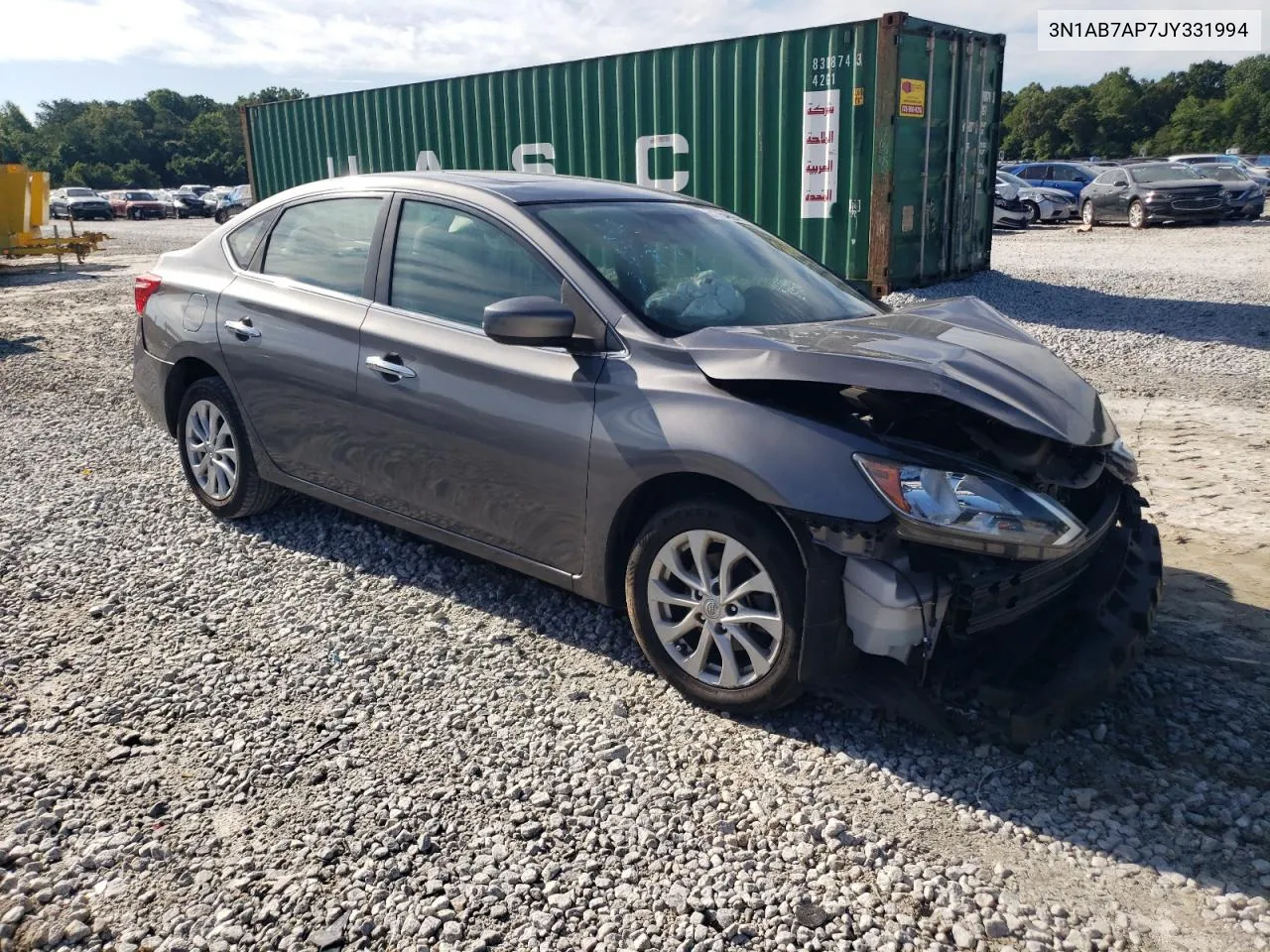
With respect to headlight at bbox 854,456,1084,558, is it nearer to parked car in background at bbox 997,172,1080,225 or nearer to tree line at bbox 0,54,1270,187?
parked car in background at bbox 997,172,1080,225

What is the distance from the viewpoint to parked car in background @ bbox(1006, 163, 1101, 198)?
26.6m

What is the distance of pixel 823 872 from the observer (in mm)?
2555

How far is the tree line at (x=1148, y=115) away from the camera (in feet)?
208

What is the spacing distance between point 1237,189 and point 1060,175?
229 inches

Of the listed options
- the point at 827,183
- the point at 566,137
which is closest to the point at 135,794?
the point at 827,183

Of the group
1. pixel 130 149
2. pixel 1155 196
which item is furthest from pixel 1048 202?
pixel 130 149

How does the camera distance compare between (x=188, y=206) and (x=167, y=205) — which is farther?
(x=188, y=206)

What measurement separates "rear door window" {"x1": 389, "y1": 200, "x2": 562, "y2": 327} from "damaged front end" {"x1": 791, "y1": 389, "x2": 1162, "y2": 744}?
133cm

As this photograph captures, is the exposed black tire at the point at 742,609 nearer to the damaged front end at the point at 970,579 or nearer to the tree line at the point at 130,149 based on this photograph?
the damaged front end at the point at 970,579

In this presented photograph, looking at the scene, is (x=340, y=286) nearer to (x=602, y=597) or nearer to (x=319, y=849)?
(x=602, y=597)

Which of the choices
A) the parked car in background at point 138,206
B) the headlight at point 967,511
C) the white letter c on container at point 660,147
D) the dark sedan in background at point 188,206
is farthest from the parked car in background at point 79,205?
the headlight at point 967,511

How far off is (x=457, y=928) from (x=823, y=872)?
3.03 ft

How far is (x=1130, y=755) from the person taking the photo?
3.00m

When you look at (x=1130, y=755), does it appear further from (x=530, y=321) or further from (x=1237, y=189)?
(x=1237, y=189)
